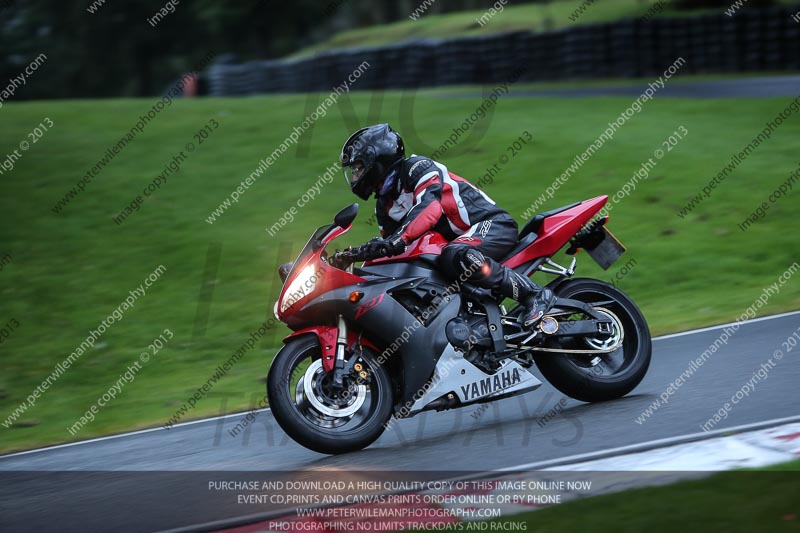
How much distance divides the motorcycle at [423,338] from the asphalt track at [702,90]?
1343cm

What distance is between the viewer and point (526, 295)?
6.72 metres

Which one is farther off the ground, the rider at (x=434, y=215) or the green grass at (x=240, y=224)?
the rider at (x=434, y=215)

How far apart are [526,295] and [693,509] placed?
2.37 meters

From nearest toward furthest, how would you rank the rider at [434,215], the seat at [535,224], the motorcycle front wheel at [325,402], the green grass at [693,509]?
the green grass at [693,509]
the motorcycle front wheel at [325,402]
the rider at [434,215]
the seat at [535,224]

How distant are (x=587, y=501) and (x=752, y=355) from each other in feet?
11.4

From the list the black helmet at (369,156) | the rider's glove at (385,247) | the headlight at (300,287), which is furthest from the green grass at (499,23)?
the headlight at (300,287)

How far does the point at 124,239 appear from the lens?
14.4 meters

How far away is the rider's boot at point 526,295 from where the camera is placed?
6668mm

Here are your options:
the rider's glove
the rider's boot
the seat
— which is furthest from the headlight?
the seat

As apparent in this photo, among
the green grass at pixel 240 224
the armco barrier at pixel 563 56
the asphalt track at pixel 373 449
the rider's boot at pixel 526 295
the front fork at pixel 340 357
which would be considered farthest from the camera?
the armco barrier at pixel 563 56

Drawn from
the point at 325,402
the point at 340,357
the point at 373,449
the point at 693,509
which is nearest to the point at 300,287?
the point at 340,357

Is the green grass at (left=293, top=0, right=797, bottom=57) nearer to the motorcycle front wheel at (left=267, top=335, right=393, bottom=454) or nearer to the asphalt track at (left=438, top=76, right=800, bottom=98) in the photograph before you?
the asphalt track at (left=438, top=76, right=800, bottom=98)

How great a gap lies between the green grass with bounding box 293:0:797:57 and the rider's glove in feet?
110

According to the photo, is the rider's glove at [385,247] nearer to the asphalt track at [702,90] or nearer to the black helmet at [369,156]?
the black helmet at [369,156]
